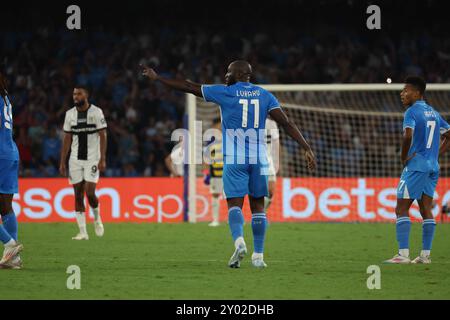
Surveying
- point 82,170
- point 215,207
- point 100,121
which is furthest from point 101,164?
point 215,207

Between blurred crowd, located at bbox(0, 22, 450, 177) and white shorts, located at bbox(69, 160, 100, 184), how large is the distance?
785 cm

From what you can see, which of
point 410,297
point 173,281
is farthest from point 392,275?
point 173,281

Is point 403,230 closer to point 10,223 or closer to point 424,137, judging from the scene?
point 424,137

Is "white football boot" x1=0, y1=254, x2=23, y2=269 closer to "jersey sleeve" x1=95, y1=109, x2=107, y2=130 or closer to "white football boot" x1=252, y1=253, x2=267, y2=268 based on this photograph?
"white football boot" x1=252, y1=253, x2=267, y2=268

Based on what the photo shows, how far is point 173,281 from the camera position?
8859mm

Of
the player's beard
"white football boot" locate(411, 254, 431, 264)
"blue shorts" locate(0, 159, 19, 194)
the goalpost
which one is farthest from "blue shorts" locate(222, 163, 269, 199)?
the goalpost

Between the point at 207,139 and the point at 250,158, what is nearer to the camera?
the point at 250,158

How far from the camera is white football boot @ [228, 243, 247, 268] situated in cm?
975

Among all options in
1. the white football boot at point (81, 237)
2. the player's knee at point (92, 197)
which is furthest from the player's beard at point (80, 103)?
the white football boot at point (81, 237)

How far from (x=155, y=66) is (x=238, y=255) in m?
16.4

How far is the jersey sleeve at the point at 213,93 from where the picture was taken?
9859mm
